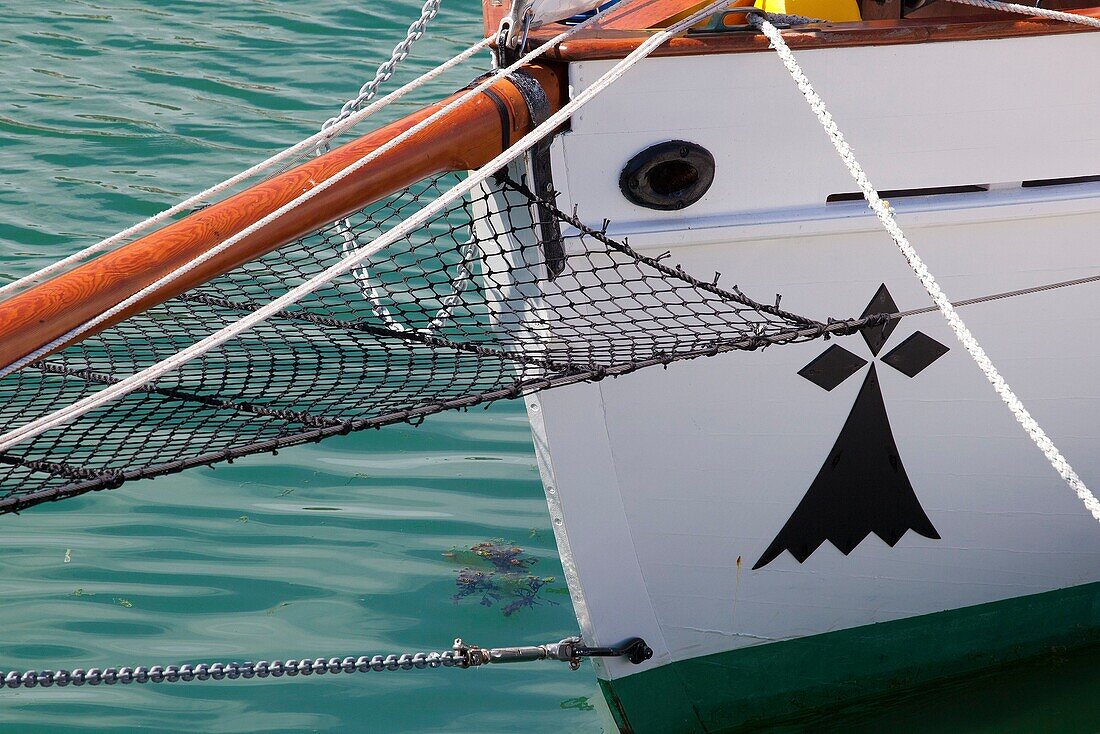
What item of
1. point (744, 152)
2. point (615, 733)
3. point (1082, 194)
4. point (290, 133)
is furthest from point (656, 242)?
point (290, 133)

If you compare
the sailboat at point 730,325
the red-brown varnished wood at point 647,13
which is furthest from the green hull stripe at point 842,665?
the red-brown varnished wood at point 647,13

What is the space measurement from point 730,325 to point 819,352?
1.34 ft

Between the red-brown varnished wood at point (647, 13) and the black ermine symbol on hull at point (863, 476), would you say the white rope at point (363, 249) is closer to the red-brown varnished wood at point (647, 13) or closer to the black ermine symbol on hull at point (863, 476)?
the red-brown varnished wood at point (647, 13)

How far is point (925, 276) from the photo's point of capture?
2123mm

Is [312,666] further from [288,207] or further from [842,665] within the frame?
[842,665]

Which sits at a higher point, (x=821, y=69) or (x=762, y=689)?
(x=821, y=69)

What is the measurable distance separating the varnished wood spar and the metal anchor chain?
0.73 metres

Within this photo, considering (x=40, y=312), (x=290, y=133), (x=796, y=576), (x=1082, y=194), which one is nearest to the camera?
(x=40, y=312)

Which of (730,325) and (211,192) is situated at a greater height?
(211,192)

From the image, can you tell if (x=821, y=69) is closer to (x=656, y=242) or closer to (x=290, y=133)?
(x=656, y=242)

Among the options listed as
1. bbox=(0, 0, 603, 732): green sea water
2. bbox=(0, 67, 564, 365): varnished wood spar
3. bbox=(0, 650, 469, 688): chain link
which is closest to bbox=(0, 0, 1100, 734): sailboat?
bbox=(0, 67, 564, 365): varnished wood spar

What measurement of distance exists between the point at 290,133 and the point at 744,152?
4.35 m

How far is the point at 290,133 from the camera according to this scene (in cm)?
633

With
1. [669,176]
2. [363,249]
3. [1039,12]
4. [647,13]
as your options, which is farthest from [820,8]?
[363,249]
